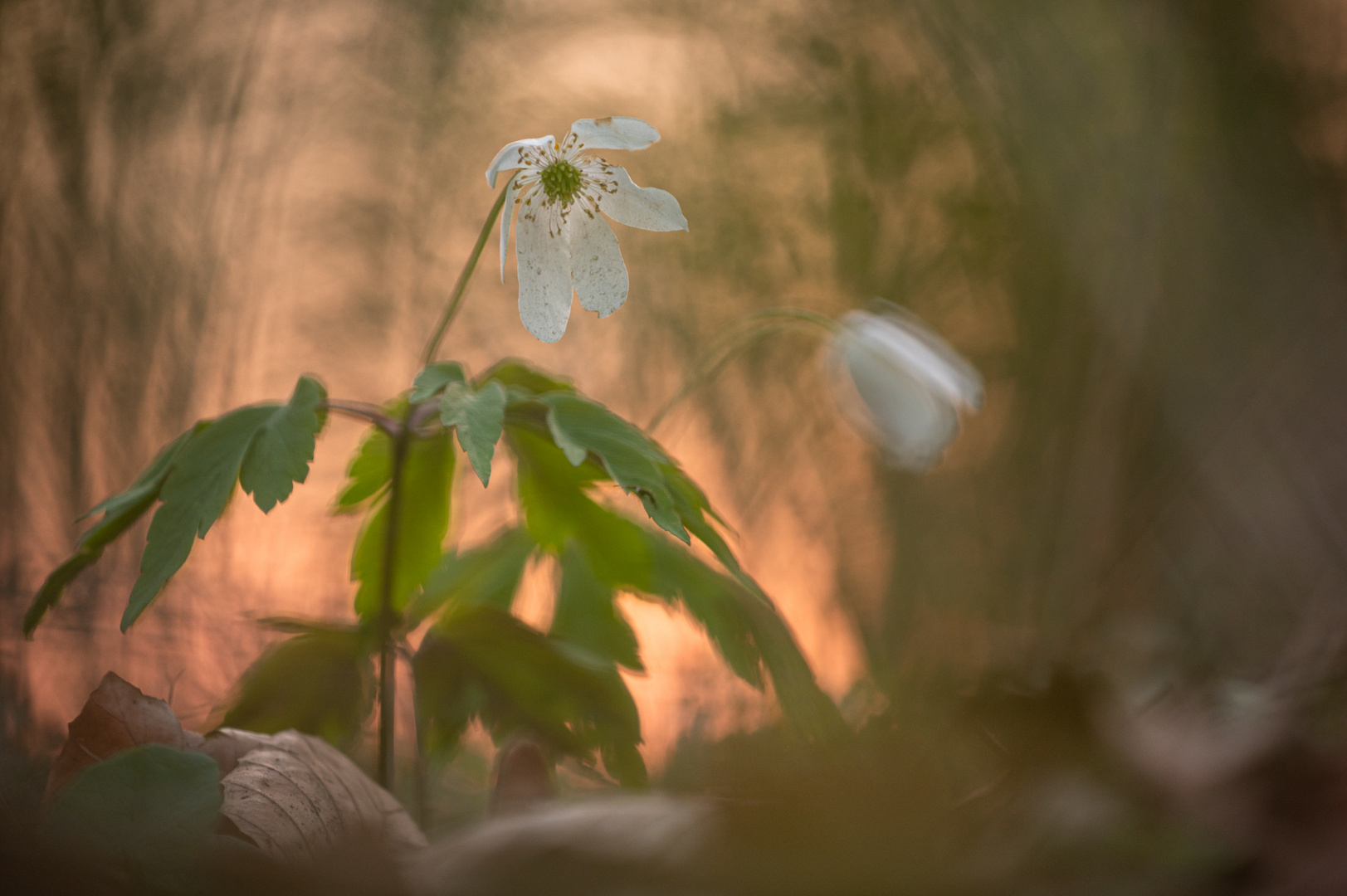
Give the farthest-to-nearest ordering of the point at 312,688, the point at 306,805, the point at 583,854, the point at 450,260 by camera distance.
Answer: the point at 450,260, the point at 312,688, the point at 306,805, the point at 583,854

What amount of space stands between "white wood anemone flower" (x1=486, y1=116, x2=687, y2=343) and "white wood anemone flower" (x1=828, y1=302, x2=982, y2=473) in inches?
8.1

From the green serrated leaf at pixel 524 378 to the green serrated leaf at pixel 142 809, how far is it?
1.07 ft

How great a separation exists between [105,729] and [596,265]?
0.42m

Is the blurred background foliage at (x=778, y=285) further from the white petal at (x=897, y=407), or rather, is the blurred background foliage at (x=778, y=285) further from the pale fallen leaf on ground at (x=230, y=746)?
the pale fallen leaf on ground at (x=230, y=746)

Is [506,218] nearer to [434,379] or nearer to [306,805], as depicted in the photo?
[434,379]

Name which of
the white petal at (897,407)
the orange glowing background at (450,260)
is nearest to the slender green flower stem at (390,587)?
the white petal at (897,407)

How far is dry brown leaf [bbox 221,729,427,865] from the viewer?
1.08ft

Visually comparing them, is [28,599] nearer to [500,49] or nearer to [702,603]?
[702,603]

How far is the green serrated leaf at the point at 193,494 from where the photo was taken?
45cm

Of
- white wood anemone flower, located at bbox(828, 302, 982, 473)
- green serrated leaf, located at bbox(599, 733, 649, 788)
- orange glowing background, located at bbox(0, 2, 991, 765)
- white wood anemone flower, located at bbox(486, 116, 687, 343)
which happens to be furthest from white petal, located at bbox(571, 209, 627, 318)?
orange glowing background, located at bbox(0, 2, 991, 765)

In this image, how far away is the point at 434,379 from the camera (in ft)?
1.73

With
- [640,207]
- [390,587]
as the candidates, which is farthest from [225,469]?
[640,207]

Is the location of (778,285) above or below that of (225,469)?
above

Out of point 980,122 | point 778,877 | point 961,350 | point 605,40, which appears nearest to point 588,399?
point 778,877
